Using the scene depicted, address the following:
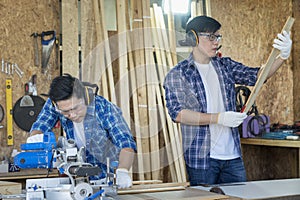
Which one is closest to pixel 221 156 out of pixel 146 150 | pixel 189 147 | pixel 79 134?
pixel 189 147

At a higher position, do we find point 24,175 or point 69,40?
point 69,40

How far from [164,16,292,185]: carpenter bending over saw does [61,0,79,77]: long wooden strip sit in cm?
139

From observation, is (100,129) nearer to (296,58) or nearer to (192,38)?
(192,38)

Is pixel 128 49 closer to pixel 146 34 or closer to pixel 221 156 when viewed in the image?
pixel 146 34

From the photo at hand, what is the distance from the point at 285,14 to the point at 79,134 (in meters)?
3.02

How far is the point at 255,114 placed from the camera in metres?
4.29

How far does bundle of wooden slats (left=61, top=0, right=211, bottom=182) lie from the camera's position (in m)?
4.17

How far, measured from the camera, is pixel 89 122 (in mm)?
2545

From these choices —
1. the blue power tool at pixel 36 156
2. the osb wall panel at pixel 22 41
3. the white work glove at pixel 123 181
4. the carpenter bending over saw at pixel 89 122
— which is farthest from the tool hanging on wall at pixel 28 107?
the blue power tool at pixel 36 156

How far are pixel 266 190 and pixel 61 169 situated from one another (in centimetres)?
89

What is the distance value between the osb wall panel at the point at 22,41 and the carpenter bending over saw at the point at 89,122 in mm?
1497

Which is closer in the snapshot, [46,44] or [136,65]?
[46,44]

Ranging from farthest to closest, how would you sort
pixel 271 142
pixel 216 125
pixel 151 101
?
pixel 151 101 < pixel 271 142 < pixel 216 125

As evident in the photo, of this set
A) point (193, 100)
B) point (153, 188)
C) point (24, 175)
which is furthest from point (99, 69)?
point (153, 188)
